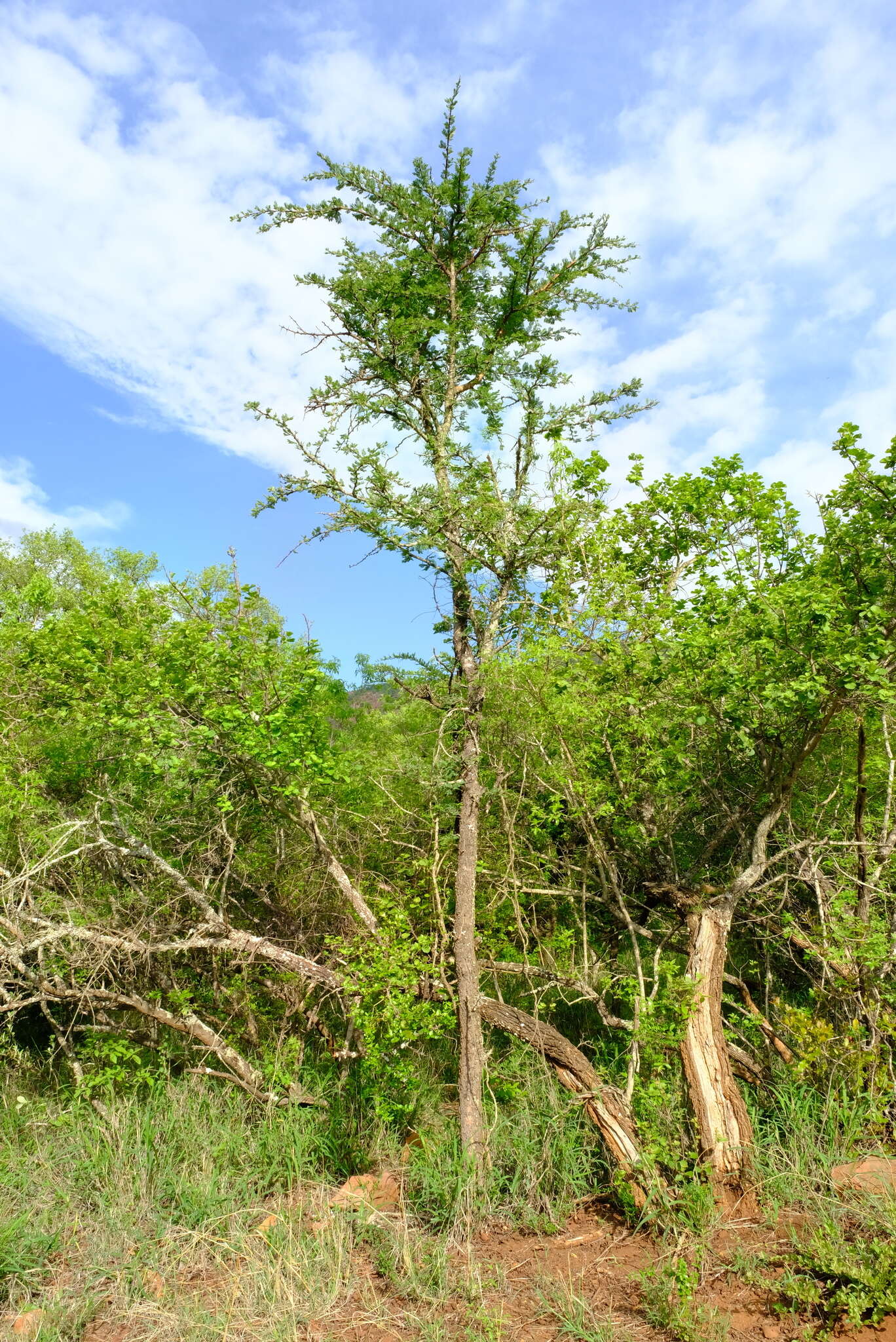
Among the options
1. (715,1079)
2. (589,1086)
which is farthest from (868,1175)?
(589,1086)

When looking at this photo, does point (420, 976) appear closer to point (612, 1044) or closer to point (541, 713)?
point (612, 1044)

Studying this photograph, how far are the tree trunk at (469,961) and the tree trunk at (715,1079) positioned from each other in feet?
4.98

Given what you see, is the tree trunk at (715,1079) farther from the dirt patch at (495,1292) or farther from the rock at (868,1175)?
the rock at (868,1175)

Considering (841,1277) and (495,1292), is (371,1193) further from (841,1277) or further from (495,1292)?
(841,1277)

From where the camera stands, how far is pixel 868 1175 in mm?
4715

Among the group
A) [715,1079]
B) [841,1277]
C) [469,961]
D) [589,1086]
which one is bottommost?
[841,1277]

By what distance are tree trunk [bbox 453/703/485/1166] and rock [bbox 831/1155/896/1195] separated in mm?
2325

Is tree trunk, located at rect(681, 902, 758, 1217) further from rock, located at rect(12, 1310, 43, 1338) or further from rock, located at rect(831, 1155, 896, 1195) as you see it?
rock, located at rect(12, 1310, 43, 1338)

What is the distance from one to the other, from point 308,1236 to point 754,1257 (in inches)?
106

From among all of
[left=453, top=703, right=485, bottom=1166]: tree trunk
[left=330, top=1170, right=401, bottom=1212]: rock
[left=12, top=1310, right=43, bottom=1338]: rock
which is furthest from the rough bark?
[left=12, top=1310, right=43, bottom=1338]: rock

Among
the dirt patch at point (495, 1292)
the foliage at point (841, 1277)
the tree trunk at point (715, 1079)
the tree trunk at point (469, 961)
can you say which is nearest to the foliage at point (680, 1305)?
the dirt patch at point (495, 1292)

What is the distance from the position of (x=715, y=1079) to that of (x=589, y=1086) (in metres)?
0.91

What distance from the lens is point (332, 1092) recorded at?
22.4 ft

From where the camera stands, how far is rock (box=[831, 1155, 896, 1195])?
15.0ft
